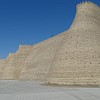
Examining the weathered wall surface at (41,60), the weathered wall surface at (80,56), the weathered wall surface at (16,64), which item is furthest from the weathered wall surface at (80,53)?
the weathered wall surface at (16,64)

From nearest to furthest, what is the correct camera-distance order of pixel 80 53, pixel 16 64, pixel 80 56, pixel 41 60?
pixel 80 56, pixel 80 53, pixel 41 60, pixel 16 64

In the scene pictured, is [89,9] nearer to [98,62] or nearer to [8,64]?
[98,62]

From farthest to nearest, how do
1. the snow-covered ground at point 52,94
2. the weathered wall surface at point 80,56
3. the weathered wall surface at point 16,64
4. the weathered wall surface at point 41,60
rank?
the weathered wall surface at point 16,64
the weathered wall surface at point 41,60
the weathered wall surface at point 80,56
the snow-covered ground at point 52,94

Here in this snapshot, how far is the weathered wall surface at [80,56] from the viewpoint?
19.3 meters

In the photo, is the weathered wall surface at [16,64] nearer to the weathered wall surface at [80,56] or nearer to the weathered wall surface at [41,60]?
the weathered wall surface at [41,60]

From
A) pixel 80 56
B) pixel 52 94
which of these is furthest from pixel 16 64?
pixel 52 94

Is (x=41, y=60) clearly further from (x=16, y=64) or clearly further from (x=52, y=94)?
(x=52, y=94)

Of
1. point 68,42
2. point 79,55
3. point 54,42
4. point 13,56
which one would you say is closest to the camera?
point 79,55

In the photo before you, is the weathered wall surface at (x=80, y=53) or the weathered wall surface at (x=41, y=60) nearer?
the weathered wall surface at (x=80, y=53)

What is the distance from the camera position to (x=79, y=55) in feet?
66.6

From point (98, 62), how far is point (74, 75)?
6.95 feet

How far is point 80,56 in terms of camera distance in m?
20.2

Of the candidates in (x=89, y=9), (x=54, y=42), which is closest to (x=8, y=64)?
(x=54, y=42)

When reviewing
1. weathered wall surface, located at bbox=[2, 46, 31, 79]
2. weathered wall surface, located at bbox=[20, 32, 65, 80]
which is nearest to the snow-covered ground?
weathered wall surface, located at bbox=[20, 32, 65, 80]
